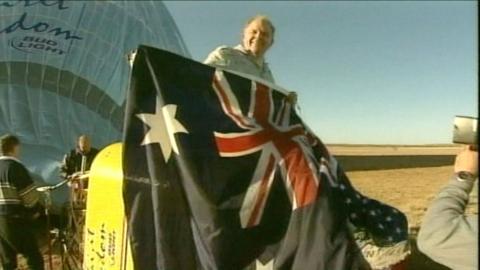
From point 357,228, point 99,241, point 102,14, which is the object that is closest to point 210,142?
point 357,228

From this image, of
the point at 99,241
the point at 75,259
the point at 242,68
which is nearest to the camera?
the point at 242,68

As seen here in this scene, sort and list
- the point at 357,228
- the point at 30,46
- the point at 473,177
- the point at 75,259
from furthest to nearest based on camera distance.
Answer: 1. the point at 30,46
2. the point at 75,259
3. the point at 357,228
4. the point at 473,177

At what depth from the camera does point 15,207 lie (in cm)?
648

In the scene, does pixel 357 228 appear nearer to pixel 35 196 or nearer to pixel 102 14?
pixel 35 196

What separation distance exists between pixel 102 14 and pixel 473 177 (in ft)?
46.4

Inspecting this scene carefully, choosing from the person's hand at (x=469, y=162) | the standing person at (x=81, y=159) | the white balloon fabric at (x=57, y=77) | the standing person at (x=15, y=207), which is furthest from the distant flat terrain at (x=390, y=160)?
the person's hand at (x=469, y=162)

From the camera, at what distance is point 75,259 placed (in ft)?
21.0

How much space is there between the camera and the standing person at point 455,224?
2238 millimetres

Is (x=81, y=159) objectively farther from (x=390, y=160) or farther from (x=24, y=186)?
(x=390, y=160)

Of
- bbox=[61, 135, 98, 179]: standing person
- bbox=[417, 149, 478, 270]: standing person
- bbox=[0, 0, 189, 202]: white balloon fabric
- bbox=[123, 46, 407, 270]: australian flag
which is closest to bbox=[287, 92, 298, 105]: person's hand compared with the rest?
bbox=[123, 46, 407, 270]: australian flag

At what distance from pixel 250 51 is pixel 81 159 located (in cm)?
618

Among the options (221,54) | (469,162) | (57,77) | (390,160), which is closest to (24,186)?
(221,54)

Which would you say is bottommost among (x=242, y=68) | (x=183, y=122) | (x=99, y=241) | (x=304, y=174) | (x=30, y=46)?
(x=99, y=241)

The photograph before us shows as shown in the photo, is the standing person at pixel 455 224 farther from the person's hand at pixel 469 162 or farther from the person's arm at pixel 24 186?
the person's arm at pixel 24 186
